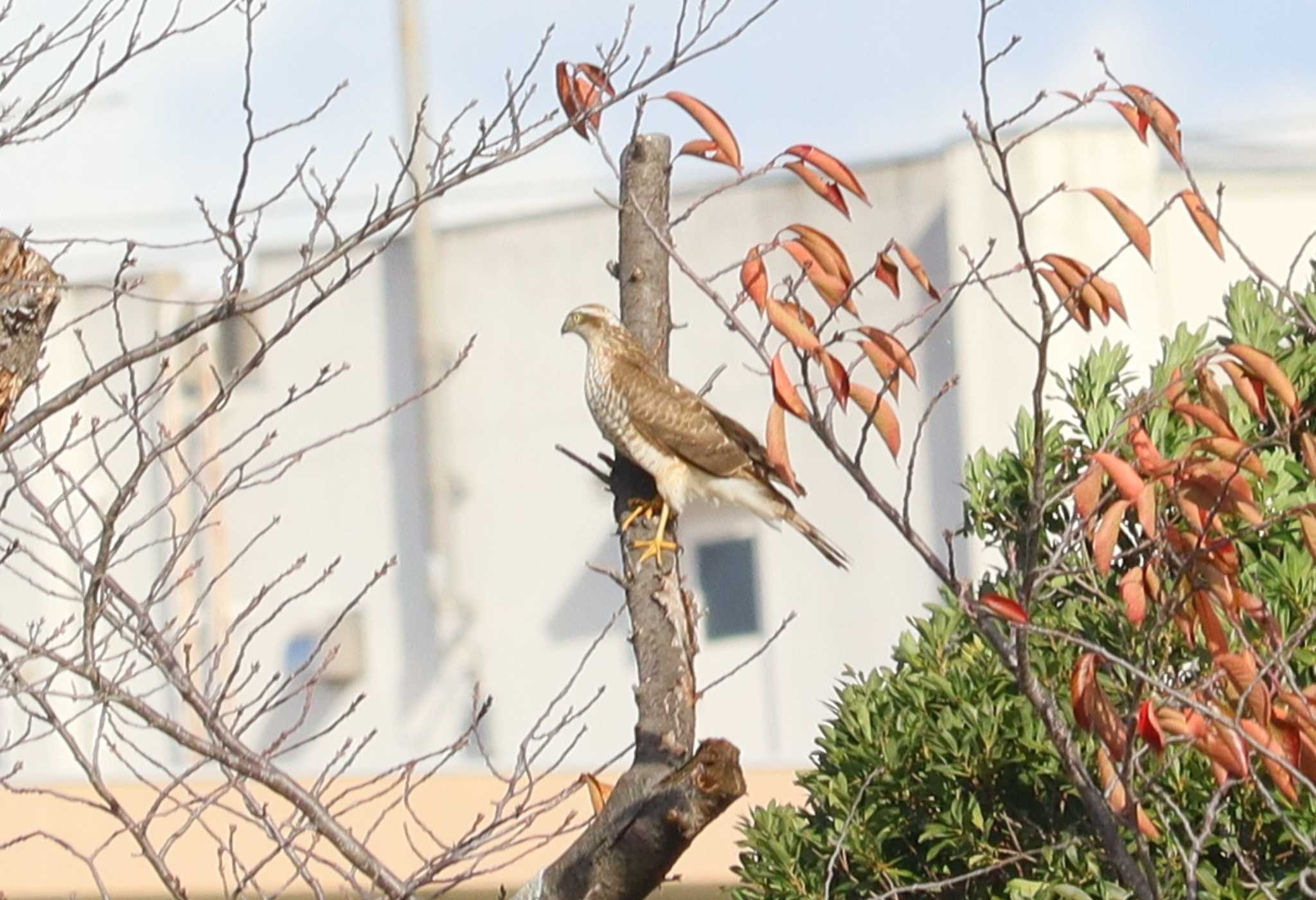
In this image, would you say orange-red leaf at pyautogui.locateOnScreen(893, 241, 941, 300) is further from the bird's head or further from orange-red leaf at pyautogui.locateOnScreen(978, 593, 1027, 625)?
the bird's head

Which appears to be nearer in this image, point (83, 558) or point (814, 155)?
point (814, 155)

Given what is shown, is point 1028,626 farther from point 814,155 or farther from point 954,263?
point 954,263

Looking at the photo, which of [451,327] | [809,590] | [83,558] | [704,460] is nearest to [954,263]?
[809,590]

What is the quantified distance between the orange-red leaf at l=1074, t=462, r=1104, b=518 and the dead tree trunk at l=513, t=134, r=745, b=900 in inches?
Answer: 26.9

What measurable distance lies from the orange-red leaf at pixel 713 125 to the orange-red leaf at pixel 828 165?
92 mm

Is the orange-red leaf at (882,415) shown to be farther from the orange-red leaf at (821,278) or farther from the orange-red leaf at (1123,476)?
the orange-red leaf at (1123,476)

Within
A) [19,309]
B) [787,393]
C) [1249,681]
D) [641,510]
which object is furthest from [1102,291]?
[19,309]

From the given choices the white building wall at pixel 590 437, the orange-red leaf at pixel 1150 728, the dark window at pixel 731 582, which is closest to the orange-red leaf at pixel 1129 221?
the orange-red leaf at pixel 1150 728

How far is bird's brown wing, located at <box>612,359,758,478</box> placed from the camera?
5.05m

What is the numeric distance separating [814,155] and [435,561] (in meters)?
12.7

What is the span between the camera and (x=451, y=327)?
611 inches

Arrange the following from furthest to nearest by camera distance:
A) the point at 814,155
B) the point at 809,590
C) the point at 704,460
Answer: the point at 809,590 < the point at 704,460 < the point at 814,155

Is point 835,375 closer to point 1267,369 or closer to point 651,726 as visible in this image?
point 1267,369

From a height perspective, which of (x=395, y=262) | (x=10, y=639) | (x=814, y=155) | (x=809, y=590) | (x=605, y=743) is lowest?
(x=605, y=743)
